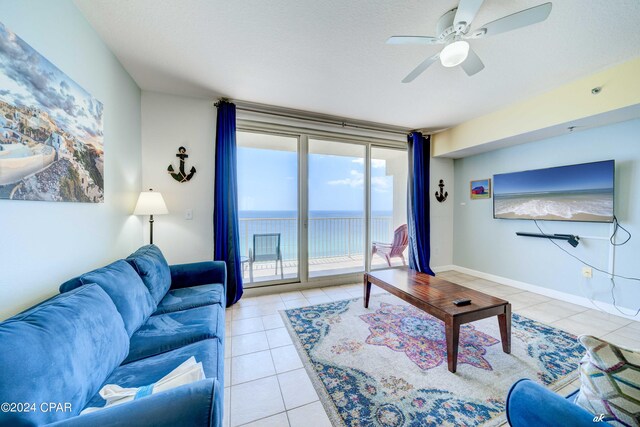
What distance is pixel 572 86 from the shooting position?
2525 millimetres

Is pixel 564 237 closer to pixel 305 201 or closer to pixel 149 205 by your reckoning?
pixel 305 201

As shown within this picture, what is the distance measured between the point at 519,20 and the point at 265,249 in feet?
11.6

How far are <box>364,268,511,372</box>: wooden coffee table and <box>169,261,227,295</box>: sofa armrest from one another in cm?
171

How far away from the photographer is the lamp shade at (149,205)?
2373 millimetres

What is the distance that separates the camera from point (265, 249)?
369 centimetres

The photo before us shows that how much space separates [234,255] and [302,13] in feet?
8.39

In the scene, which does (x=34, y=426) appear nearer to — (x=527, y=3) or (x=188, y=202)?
(x=188, y=202)

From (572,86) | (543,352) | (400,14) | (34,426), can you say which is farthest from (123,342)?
(572,86)

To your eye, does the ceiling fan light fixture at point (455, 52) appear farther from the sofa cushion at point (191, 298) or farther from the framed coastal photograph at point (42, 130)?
the sofa cushion at point (191, 298)

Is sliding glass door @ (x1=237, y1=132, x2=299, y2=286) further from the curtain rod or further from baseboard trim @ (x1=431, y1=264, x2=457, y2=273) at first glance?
baseboard trim @ (x1=431, y1=264, x2=457, y2=273)

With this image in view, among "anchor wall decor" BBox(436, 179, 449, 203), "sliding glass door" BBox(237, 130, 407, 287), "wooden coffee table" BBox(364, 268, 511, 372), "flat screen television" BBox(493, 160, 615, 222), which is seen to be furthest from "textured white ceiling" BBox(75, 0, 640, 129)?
"wooden coffee table" BBox(364, 268, 511, 372)

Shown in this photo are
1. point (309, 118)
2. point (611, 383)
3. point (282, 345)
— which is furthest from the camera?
point (309, 118)

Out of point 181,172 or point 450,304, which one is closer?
point 450,304

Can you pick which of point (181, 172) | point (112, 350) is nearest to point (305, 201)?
point (181, 172)
